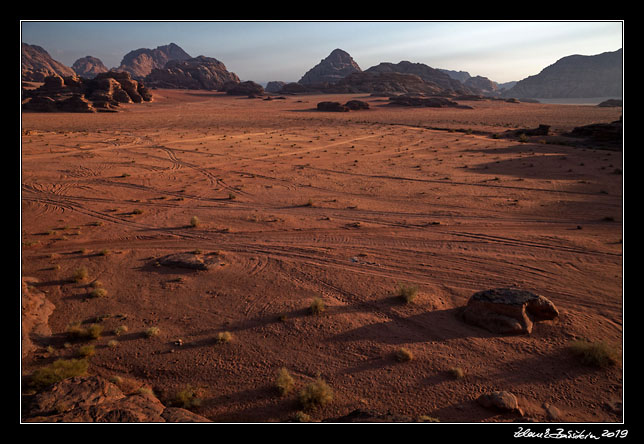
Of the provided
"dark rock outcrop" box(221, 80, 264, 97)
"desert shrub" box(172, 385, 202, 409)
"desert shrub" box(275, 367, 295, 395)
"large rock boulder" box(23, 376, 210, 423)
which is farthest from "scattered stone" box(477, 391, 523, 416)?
"dark rock outcrop" box(221, 80, 264, 97)

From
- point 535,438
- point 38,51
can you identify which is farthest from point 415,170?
point 38,51

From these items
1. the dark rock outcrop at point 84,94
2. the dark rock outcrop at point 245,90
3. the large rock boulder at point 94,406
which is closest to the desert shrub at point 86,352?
the large rock boulder at point 94,406

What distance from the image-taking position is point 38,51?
559 ft

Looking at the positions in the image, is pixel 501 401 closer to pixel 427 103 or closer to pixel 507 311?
pixel 507 311

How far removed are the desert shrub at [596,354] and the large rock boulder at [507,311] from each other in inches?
33.9

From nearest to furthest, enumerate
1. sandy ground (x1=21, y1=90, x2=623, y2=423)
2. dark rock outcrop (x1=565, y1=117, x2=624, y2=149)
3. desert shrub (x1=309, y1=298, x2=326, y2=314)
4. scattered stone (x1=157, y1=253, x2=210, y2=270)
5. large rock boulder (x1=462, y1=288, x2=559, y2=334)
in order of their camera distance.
A: 1. sandy ground (x1=21, y1=90, x2=623, y2=423)
2. large rock boulder (x1=462, y1=288, x2=559, y2=334)
3. desert shrub (x1=309, y1=298, x2=326, y2=314)
4. scattered stone (x1=157, y1=253, x2=210, y2=270)
5. dark rock outcrop (x1=565, y1=117, x2=624, y2=149)

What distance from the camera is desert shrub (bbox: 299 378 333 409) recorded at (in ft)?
17.8

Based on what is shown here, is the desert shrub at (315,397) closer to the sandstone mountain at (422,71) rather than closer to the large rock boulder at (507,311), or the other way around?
the large rock boulder at (507,311)

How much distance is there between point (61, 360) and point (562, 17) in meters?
9.43

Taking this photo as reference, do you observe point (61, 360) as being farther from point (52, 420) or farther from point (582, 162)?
point (582, 162)

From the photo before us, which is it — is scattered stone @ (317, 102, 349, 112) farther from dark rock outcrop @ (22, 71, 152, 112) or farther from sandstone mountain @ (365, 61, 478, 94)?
sandstone mountain @ (365, 61, 478, 94)

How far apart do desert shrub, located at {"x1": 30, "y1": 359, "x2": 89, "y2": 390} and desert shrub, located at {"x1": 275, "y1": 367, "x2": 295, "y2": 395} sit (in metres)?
3.39

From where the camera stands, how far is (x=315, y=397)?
5.45 meters

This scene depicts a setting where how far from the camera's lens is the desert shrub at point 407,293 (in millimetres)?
8219
